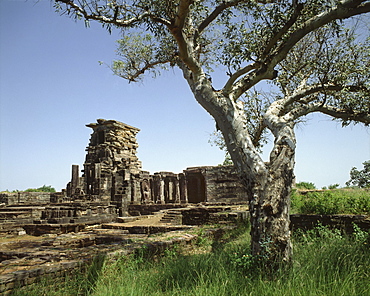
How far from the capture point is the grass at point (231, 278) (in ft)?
12.2

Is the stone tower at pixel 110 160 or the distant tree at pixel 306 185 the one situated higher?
the stone tower at pixel 110 160

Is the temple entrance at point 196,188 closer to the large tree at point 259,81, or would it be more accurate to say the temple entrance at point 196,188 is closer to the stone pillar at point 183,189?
the stone pillar at point 183,189

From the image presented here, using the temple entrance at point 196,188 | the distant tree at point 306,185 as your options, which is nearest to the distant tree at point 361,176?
the distant tree at point 306,185

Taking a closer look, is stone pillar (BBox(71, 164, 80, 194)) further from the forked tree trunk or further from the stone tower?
the forked tree trunk

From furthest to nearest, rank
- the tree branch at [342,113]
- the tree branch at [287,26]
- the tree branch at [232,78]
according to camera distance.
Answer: the tree branch at [342,113]
the tree branch at [232,78]
the tree branch at [287,26]

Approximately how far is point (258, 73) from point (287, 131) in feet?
4.88

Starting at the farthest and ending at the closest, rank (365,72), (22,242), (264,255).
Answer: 1. (22,242)
2. (365,72)
3. (264,255)

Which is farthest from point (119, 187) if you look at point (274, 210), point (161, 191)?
point (274, 210)

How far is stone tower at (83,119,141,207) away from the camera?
24.7m

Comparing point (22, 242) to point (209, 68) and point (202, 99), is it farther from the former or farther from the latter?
point (209, 68)

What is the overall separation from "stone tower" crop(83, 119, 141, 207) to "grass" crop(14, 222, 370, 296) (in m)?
17.6

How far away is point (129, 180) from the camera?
24875 millimetres

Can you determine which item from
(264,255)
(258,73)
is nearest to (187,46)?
(258,73)

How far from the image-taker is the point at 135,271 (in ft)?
16.6
